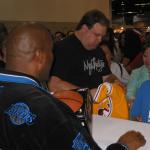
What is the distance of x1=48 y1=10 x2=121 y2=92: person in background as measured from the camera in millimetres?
3279

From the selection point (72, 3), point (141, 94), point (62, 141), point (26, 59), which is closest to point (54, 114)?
point (62, 141)

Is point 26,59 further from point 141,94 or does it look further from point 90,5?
point 90,5

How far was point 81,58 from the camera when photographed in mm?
3354

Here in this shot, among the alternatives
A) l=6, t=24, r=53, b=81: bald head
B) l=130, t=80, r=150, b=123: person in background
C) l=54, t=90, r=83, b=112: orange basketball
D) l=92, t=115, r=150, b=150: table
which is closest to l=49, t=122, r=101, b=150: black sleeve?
l=6, t=24, r=53, b=81: bald head

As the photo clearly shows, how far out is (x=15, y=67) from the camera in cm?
160

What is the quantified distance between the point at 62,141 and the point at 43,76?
462 mm

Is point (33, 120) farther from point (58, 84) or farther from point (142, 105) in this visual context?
point (58, 84)

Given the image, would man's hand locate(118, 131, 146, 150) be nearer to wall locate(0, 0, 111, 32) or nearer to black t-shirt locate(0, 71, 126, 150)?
black t-shirt locate(0, 71, 126, 150)

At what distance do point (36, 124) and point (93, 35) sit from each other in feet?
7.09

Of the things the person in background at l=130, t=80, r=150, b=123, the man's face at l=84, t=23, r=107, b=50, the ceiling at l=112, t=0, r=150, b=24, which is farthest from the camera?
the ceiling at l=112, t=0, r=150, b=24

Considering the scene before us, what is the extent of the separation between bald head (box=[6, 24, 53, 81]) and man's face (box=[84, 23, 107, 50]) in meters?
1.63

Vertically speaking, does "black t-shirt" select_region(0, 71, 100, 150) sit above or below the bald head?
below

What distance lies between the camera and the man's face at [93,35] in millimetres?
3322

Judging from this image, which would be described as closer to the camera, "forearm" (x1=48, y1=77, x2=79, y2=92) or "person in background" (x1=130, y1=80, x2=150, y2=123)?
"person in background" (x1=130, y1=80, x2=150, y2=123)
